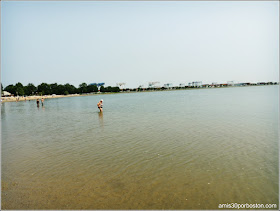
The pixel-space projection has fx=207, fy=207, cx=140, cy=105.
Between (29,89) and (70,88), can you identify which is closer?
(29,89)

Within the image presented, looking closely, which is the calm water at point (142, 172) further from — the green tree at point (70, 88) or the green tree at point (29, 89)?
the green tree at point (70, 88)

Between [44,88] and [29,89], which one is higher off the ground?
[44,88]

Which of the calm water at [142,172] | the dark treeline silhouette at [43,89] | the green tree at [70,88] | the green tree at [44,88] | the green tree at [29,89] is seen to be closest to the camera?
the calm water at [142,172]

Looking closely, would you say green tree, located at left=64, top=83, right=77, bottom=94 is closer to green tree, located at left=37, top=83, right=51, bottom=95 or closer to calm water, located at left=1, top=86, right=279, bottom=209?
green tree, located at left=37, top=83, right=51, bottom=95

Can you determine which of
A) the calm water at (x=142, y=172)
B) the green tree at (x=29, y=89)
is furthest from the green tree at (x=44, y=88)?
the calm water at (x=142, y=172)

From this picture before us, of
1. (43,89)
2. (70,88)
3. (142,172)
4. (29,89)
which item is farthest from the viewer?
(70,88)

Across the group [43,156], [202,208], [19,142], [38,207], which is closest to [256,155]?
[202,208]

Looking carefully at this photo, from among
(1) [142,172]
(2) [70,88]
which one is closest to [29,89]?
(2) [70,88]

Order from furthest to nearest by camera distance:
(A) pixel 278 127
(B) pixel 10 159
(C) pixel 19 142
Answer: (A) pixel 278 127
(C) pixel 19 142
(B) pixel 10 159

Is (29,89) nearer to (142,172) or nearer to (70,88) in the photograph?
(70,88)

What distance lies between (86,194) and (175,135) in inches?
284

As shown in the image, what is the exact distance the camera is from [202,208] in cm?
477

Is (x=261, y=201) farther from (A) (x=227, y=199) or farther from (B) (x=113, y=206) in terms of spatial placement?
(B) (x=113, y=206)

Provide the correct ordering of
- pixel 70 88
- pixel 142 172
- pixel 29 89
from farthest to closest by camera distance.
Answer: pixel 70 88 → pixel 29 89 → pixel 142 172
